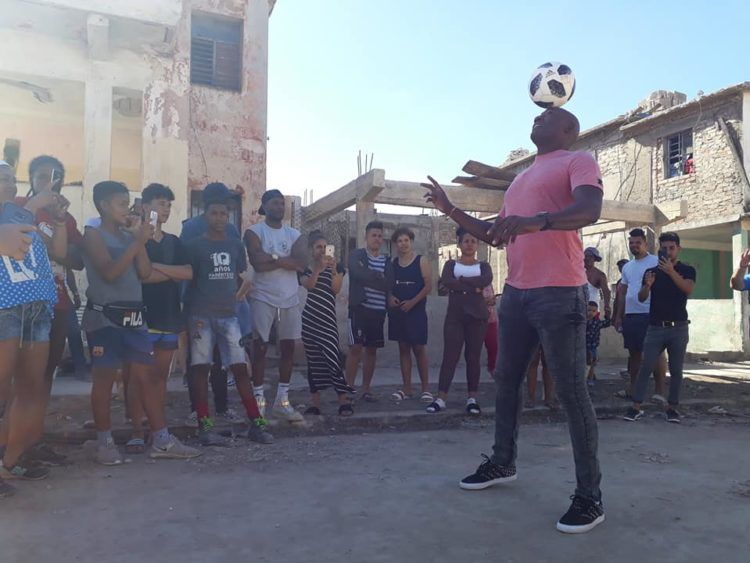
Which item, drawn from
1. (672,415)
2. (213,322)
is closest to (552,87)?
(213,322)

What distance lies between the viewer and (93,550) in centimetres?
250

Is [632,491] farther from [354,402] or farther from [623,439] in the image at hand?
[354,402]

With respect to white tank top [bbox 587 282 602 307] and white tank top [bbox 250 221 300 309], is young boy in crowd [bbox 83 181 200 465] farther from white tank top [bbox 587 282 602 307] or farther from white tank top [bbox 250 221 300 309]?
white tank top [bbox 587 282 602 307]

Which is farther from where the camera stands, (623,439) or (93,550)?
(623,439)

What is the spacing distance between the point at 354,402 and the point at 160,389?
2323 mm

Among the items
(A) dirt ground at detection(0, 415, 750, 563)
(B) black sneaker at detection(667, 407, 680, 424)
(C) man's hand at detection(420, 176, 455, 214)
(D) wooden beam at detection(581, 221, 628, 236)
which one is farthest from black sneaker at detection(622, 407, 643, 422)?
(D) wooden beam at detection(581, 221, 628, 236)

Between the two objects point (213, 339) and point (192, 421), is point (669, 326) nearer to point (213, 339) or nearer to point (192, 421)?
point (213, 339)

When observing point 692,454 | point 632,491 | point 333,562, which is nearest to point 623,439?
point 692,454

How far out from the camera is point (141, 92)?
9859mm

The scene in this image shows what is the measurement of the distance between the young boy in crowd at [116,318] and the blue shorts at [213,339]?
364mm

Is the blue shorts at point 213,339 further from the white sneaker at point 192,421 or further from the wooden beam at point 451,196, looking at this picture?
the wooden beam at point 451,196

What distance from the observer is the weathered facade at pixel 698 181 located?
625 inches

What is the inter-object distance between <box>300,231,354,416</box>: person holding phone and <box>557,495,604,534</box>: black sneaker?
2.87 meters

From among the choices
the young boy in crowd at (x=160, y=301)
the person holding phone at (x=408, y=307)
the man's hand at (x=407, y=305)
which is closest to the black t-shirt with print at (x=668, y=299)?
the person holding phone at (x=408, y=307)
